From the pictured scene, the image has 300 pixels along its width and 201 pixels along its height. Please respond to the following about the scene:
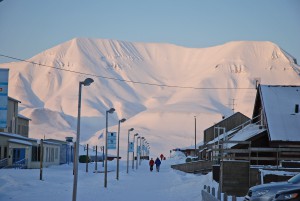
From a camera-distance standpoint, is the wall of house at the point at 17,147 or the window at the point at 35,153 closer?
the wall of house at the point at 17,147

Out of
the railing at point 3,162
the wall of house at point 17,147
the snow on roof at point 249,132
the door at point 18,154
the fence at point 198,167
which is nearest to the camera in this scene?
the snow on roof at point 249,132

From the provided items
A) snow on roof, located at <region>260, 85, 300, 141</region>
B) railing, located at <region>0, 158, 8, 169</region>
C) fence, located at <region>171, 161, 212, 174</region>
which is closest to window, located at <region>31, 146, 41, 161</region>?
railing, located at <region>0, 158, 8, 169</region>

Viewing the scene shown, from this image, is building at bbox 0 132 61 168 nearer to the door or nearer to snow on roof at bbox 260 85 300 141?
the door

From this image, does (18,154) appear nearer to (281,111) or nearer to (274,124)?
(281,111)

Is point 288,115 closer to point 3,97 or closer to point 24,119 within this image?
point 3,97

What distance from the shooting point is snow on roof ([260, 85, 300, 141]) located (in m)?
45.7

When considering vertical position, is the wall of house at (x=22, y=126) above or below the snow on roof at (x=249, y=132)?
above

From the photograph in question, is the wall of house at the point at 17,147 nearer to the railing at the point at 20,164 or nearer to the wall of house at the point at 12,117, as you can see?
the railing at the point at 20,164

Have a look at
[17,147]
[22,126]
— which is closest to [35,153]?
[17,147]

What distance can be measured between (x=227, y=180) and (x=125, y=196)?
6.43m

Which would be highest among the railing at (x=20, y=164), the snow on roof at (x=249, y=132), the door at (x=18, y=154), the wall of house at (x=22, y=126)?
the wall of house at (x=22, y=126)

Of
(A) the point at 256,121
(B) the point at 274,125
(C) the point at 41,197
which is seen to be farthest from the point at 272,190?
(A) the point at 256,121

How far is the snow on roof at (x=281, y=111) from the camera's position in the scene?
1799 inches

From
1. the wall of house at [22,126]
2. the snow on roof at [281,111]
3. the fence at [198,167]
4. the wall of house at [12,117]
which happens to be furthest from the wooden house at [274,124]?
the wall of house at [22,126]
